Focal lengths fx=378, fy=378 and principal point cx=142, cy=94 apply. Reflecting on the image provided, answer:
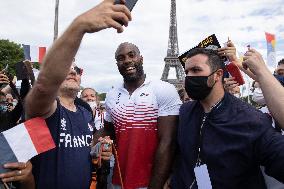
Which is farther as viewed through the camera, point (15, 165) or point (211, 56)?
point (211, 56)

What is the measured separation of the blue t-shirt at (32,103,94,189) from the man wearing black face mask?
2.68 feet

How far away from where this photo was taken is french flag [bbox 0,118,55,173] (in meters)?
2.61

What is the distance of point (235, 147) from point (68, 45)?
1.52 meters

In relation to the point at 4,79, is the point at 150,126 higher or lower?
lower

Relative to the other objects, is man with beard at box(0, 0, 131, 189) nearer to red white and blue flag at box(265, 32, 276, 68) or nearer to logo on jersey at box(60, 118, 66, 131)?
logo on jersey at box(60, 118, 66, 131)

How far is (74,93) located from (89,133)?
1.47 feet

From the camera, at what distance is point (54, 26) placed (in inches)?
608

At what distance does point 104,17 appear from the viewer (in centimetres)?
178

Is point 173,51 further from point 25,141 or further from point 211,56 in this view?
point 25,141

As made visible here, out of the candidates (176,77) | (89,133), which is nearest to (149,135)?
(89,133)

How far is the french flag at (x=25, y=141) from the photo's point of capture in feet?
8.57

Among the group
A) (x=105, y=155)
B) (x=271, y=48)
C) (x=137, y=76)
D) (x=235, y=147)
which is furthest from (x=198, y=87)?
(x=271, y=48)

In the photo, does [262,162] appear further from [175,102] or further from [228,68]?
[228,68]

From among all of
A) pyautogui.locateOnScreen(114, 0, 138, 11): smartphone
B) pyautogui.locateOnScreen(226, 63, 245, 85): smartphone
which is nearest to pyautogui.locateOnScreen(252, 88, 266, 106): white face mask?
pyautogui.locateOnScreen(226, 63, 245, 85): smartphone
